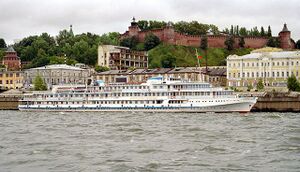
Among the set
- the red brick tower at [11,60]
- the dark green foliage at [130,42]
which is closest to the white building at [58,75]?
the red brick tower at [11,60]

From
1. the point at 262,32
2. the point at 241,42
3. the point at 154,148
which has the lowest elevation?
the point at 154,148

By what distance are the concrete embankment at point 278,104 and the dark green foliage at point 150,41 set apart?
2868 inches

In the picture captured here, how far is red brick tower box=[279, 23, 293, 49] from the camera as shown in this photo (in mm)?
140250

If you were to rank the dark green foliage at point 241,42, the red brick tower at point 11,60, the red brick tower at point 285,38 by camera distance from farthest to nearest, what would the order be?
the dark green foliage at point 241,42, the red brick tower at point 285,38, the red brick tower at point 11,60

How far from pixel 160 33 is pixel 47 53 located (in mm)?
33086

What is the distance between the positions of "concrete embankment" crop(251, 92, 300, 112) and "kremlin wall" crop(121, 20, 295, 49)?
75.0 m

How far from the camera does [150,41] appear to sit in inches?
5428

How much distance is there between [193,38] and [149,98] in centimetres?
8134

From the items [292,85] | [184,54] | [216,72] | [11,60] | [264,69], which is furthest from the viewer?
[184,54]

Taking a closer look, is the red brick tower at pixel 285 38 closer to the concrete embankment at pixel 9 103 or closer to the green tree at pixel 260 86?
the green tree at pixel 260 86

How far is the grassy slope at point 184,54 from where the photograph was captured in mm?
128750

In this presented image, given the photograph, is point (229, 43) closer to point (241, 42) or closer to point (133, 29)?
point (241, 42)

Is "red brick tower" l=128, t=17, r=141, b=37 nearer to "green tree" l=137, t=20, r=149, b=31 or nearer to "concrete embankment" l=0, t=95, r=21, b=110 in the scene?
"green tree" l=137, t=20, r=149, b=31

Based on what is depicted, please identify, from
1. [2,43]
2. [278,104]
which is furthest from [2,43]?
[278,104]
